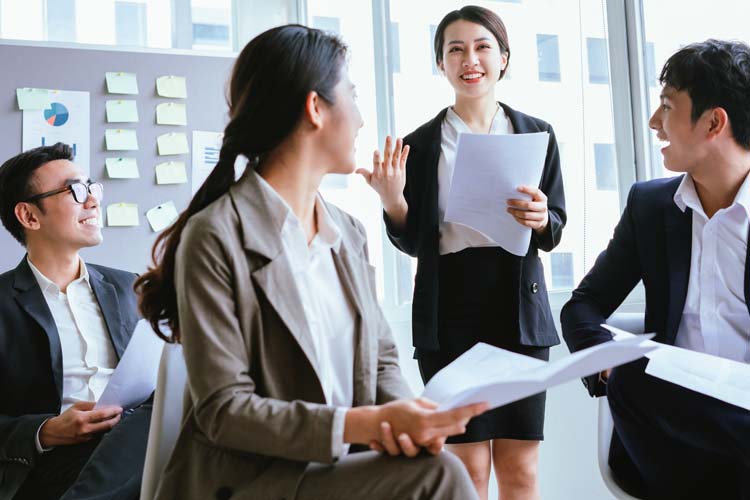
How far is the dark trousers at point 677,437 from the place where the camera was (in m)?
1.33

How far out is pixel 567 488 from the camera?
260 centimetres

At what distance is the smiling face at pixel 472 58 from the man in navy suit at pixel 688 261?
51cm

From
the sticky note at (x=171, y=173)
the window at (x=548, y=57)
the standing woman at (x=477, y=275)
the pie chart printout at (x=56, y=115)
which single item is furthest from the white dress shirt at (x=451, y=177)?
the pie chart printout at (x=56, y=115)

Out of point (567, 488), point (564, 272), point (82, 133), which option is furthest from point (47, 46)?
point (567, 488)

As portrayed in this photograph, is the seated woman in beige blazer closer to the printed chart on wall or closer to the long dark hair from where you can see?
the long dark hair

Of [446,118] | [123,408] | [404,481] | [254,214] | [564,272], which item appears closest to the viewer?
[404,481]

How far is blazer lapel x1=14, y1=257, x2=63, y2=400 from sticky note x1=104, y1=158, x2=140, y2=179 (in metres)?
1.01

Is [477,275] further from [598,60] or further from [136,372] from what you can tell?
[598,60]

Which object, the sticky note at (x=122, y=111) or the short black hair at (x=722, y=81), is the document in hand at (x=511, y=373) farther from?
the sticky note at (x=122, y=111)

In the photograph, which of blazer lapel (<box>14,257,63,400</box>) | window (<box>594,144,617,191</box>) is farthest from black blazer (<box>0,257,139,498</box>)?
window (<box>594,144,617,191</box>)

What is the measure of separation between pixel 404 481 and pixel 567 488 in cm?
181

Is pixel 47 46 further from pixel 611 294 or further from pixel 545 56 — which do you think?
pixel 611 294

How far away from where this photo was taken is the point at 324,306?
1.22 meters

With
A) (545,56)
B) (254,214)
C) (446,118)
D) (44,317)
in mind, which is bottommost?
(44,317)
